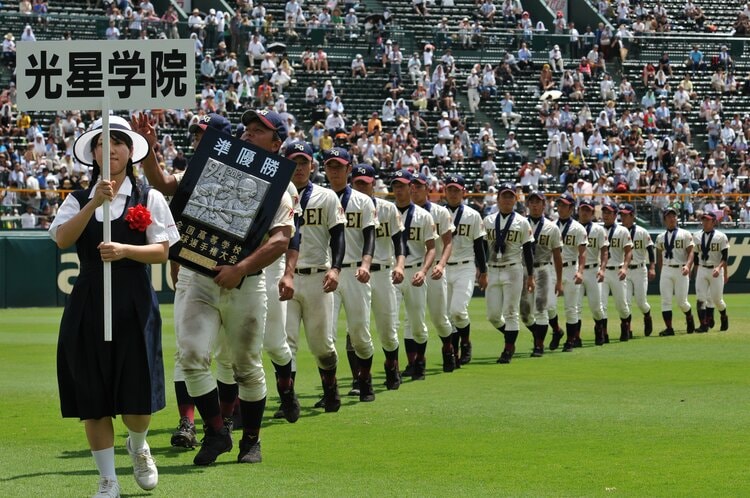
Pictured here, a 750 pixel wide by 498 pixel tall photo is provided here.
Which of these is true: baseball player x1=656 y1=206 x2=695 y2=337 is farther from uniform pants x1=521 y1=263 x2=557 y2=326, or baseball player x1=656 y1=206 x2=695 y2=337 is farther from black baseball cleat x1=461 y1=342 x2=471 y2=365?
black baseball cleat x1=461 y1=342 x2=471 y2=365

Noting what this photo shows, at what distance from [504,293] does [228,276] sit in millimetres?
10443

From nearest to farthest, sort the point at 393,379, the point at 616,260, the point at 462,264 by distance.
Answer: the point at 393,379, the point at 462,264, the point at 616,260

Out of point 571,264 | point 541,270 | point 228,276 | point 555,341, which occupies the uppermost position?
point 228,276

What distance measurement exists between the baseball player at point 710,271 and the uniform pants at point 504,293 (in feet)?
22.0

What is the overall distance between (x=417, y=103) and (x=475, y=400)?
107 ft

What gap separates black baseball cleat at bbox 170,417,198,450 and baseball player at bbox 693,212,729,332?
52.1ft

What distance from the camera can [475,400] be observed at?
13602 millimetres

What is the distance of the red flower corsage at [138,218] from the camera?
7934 mm

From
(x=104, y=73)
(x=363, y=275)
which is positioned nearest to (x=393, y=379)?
(x=363, y=275)

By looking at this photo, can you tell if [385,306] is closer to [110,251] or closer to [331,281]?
[331,281]

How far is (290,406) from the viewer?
11.8 m

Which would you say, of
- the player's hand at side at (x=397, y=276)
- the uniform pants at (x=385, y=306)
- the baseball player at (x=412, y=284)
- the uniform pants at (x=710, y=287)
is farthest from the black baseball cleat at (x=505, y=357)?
the uniform pants at (x=710, y=287)

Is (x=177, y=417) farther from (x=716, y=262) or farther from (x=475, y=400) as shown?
(x=716, y=262)

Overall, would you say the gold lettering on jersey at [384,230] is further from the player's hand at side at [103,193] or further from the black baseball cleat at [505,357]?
the player's hand at side at [103,193]
